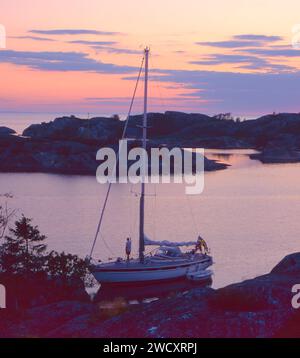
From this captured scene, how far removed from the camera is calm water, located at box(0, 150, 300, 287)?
36969mm

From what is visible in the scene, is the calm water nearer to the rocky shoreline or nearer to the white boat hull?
the white boat hull

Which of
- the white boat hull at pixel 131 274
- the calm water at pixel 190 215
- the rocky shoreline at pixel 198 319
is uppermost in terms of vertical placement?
the rocky shoreline at pixel 198 319

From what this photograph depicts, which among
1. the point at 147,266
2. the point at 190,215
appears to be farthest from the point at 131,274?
the point at 190,215

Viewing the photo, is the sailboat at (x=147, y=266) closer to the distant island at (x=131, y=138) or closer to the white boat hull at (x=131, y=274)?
the white boat hull at (x=131, y=274)

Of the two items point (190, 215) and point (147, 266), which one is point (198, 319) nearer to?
point (147, 266)

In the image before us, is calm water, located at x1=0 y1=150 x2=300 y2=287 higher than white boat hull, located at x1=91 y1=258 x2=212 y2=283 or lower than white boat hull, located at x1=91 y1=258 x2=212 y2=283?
lower

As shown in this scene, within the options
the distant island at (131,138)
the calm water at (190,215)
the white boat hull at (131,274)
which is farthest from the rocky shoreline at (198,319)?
the distant island at (131,138)

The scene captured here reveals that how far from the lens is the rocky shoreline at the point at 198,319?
11.9m

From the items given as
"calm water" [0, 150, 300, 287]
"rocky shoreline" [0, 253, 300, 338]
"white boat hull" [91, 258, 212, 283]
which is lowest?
"calm water" [0, 150, 300, 287]

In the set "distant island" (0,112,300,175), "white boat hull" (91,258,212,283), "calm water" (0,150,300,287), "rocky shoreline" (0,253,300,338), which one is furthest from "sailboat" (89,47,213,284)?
"distant island" (0,112,300,175)

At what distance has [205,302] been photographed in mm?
12750

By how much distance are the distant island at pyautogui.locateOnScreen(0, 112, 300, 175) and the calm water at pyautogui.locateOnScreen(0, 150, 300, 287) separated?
364 inches

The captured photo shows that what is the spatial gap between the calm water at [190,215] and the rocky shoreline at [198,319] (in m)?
16.0
